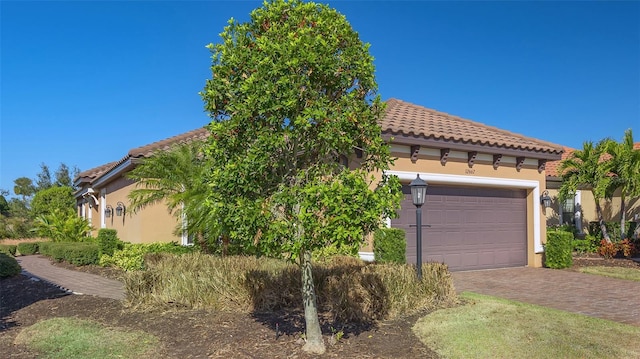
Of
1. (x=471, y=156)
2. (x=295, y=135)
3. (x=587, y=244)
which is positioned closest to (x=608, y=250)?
(x=587, y=244)

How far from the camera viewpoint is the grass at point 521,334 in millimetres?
5191

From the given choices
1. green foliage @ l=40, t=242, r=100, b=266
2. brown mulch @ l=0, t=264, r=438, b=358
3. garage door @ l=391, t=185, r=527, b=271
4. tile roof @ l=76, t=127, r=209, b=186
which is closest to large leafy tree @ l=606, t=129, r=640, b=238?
garage door @ l=391, t=185, r=527, b=271

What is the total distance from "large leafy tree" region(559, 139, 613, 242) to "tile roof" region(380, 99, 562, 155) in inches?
74.1

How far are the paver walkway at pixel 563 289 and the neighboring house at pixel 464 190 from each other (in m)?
0.76

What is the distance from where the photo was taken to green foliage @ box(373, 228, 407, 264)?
1027 cm

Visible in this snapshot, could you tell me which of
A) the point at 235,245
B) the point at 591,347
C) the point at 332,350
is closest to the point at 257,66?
the point at 332,350

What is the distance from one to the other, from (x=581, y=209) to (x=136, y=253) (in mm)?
16118

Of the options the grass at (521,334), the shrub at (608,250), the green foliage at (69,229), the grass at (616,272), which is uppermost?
the green foliage at (69,229)

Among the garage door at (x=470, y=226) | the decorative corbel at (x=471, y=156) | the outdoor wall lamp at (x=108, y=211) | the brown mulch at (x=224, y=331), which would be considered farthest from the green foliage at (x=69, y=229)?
the decorative corbel at (x=471, y=156)

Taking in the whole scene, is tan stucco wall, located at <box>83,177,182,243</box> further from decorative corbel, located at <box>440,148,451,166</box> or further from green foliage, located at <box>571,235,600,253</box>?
green foliage, located at <box>571,235,600,253</box>

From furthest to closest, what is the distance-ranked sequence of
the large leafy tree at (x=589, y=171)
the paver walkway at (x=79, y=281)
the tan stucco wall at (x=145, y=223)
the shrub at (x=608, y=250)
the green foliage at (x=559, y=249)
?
the shrub at (x=608, y=250) → the large leafy tree at (x=589, y=171) → the tan stucco wall at (x=145, y=223) → the green foliage at (x=559, y=249) → the paver walkway at (x=79, y=281)

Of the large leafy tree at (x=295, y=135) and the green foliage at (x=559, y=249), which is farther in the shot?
the green foliage at (x=559, y=249)

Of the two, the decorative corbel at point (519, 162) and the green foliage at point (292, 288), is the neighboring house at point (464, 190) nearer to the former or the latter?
the decorative corbel at point (519, 162)

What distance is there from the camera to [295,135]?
477cm
